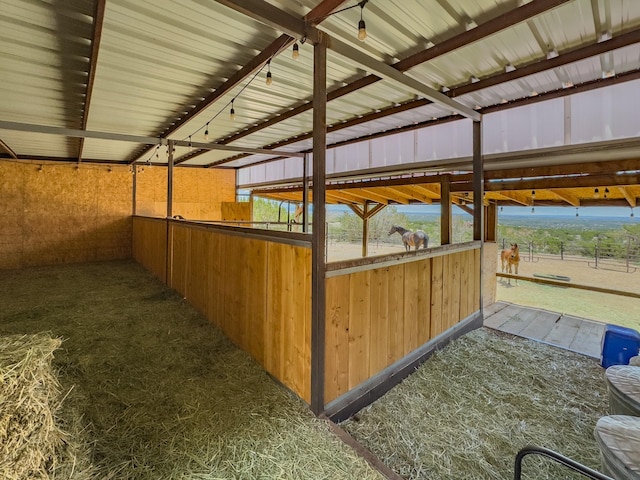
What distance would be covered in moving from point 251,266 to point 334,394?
120 centimetres

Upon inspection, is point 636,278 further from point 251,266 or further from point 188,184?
point 188,184

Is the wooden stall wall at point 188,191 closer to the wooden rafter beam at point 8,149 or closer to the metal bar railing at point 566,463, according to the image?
the wooden rafter beam at point 8,149

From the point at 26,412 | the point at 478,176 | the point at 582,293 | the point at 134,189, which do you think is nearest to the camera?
the point at 26,412

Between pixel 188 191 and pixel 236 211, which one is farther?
pixel 188 191

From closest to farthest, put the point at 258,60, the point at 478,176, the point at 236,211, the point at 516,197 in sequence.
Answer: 1. the point at 258,60
2. the point at 478,176
3. the point at 516,197
4. the point at 236,211

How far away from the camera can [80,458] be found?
1448 mm

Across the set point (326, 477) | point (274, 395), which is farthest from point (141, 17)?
point (326, 477)

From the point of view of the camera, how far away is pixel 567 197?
5586 millimetres

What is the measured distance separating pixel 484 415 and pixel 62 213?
9.27 metres

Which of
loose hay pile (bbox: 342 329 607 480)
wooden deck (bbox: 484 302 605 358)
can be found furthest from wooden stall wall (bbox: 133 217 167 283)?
wooden deck (bbox: 484 302 605 358)

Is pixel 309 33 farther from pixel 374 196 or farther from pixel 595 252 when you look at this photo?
pixel 595 252

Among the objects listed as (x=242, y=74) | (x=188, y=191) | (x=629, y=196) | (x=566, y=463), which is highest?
(x=242, y=74)

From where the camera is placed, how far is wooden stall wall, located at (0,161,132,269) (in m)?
6.85

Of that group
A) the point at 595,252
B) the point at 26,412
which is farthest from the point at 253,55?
the point at 595,252
